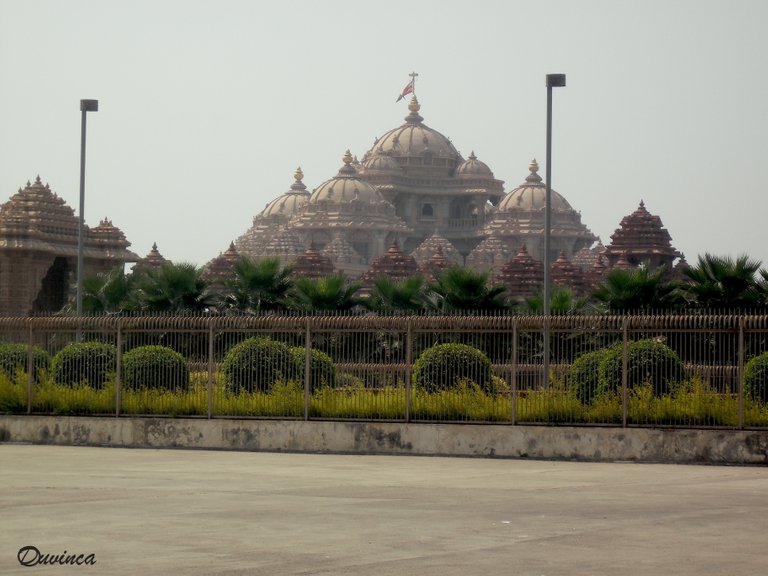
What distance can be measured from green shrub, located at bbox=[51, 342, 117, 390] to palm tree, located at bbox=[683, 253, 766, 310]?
11.4m

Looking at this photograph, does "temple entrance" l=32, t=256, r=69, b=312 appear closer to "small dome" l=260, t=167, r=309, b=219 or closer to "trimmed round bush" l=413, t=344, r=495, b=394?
"trimmed round bush" l=413, t=344, r=495, b=394

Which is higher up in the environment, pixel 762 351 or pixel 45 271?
pixel 45 271

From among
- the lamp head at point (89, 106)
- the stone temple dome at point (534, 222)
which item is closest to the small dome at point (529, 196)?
the stone temple dome at point (534, 222)

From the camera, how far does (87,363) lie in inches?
848

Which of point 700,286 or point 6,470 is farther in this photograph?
point 700,286

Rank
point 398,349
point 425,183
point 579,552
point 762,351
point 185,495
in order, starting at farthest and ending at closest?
point 425,183 < point 398,349 < point 762,351 < point 185,495 < point 579,552

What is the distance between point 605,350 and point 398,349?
8.74ft

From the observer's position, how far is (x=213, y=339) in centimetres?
2056

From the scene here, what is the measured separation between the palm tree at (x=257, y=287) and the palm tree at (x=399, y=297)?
191 cm

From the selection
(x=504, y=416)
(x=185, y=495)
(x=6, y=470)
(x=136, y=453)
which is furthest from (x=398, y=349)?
(x=185, y=495)

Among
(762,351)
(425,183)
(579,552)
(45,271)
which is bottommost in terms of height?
(579,552)

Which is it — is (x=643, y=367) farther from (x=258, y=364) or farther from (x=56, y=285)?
(x=56, y=285)

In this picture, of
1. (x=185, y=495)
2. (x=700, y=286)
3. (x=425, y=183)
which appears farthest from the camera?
(x=425, y=183)

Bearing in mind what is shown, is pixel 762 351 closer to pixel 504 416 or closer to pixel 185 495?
pixel 504 416
